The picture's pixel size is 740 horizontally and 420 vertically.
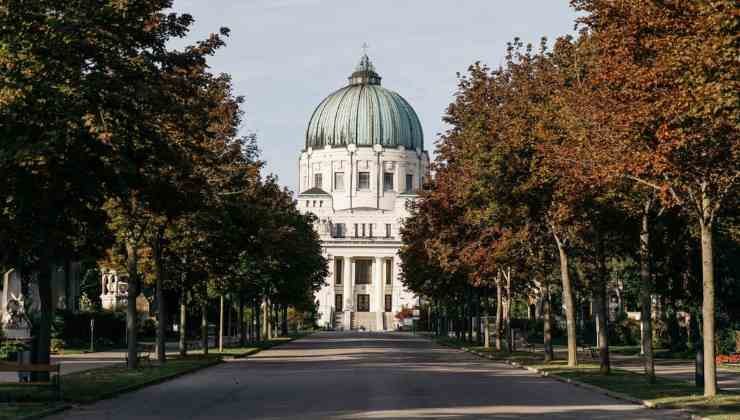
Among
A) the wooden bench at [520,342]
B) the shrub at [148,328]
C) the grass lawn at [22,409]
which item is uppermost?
the shrub at [148,328]

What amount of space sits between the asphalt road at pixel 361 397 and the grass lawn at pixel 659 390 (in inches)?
32.3

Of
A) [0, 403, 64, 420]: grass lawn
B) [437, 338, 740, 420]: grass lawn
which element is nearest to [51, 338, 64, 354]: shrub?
[437, 338, 740, 420]: grass lawn

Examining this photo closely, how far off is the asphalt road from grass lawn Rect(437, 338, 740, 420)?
820 mm

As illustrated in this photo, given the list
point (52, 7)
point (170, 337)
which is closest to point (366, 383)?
point (52, 7)

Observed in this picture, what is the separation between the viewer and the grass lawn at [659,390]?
23.5 m

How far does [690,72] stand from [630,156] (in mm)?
4922

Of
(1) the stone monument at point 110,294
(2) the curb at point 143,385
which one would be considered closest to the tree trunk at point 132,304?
(2) the curb at point 143,385

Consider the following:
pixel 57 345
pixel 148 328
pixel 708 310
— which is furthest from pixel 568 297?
pixel 148 328

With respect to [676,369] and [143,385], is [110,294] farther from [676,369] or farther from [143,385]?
[143,385]

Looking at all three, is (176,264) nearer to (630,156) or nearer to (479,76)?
(479,76)

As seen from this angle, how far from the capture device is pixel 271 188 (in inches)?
2240

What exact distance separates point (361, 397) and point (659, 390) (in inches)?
296

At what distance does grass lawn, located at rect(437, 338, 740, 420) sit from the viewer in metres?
23.5

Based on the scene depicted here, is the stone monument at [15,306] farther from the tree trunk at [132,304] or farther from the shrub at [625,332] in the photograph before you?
the shrub at [625,332]
